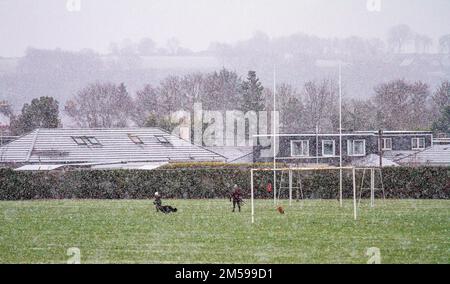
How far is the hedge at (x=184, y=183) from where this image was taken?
2884cm

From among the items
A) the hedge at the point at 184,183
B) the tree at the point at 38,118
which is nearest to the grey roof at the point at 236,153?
the hedge at the point at 184,183

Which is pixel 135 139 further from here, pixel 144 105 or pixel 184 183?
pixel 144 105

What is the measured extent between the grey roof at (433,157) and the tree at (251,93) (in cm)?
743

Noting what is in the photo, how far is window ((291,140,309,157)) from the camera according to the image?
36.7 m

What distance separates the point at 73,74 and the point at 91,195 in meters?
5.18

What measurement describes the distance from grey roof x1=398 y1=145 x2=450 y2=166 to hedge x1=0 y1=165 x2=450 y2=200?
6396 mm

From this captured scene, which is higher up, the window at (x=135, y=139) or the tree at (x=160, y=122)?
the tree at (x=160, y=122)

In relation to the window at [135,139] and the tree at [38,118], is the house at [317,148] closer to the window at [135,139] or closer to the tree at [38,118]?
the window at [135,139]

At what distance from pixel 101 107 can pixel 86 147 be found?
665cm

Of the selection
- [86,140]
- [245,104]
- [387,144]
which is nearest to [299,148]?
[245,104]

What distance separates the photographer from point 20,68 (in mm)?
27625

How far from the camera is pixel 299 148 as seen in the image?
1451 inches
